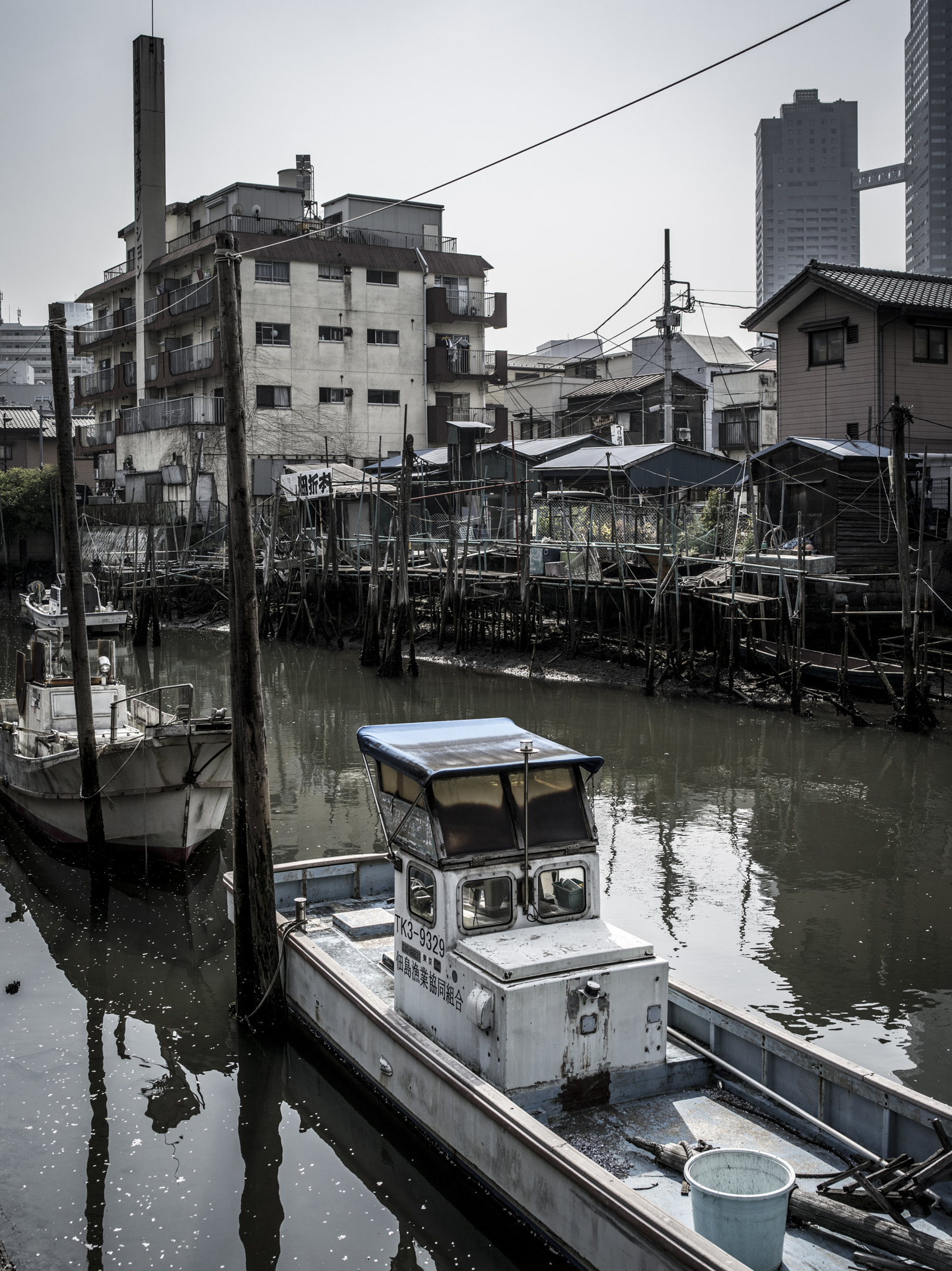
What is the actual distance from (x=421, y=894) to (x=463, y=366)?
4606 cm

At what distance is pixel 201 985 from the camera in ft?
34.5

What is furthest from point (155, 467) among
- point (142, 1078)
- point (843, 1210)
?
point (843, 1210)

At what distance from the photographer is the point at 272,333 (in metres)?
47.5

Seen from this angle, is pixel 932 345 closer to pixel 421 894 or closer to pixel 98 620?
pixel 98 620

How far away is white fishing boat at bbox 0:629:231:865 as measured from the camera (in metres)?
13.1

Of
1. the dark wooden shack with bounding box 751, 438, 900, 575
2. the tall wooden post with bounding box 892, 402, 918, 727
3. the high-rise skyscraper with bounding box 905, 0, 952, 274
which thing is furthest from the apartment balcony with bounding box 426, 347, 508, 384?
the high-rise skyscraper with bounding box 905, 0, 952, 274

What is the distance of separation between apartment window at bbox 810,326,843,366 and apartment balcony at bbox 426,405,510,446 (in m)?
21.2

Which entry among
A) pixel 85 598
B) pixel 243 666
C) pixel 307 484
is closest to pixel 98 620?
pixel 85 598

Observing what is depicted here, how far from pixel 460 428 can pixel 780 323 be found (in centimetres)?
1457

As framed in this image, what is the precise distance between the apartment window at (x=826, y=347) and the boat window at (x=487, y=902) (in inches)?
1049

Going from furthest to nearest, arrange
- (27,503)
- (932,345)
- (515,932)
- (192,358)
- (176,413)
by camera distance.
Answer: (27,503) < (176,413) < (192,358) < (932,345) < (515,932)

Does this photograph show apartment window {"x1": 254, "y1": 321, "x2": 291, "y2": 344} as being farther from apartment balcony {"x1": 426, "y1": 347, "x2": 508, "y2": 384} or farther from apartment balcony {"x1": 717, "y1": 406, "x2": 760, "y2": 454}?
apartment balcony {"x1": 717, "y1": 406, "x2": 760, "y2": 454}

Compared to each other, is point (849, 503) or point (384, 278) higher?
point (384, 278)

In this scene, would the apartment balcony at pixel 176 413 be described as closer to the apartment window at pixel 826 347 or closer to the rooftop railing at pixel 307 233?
the rooftop railing at pixel 307 233
